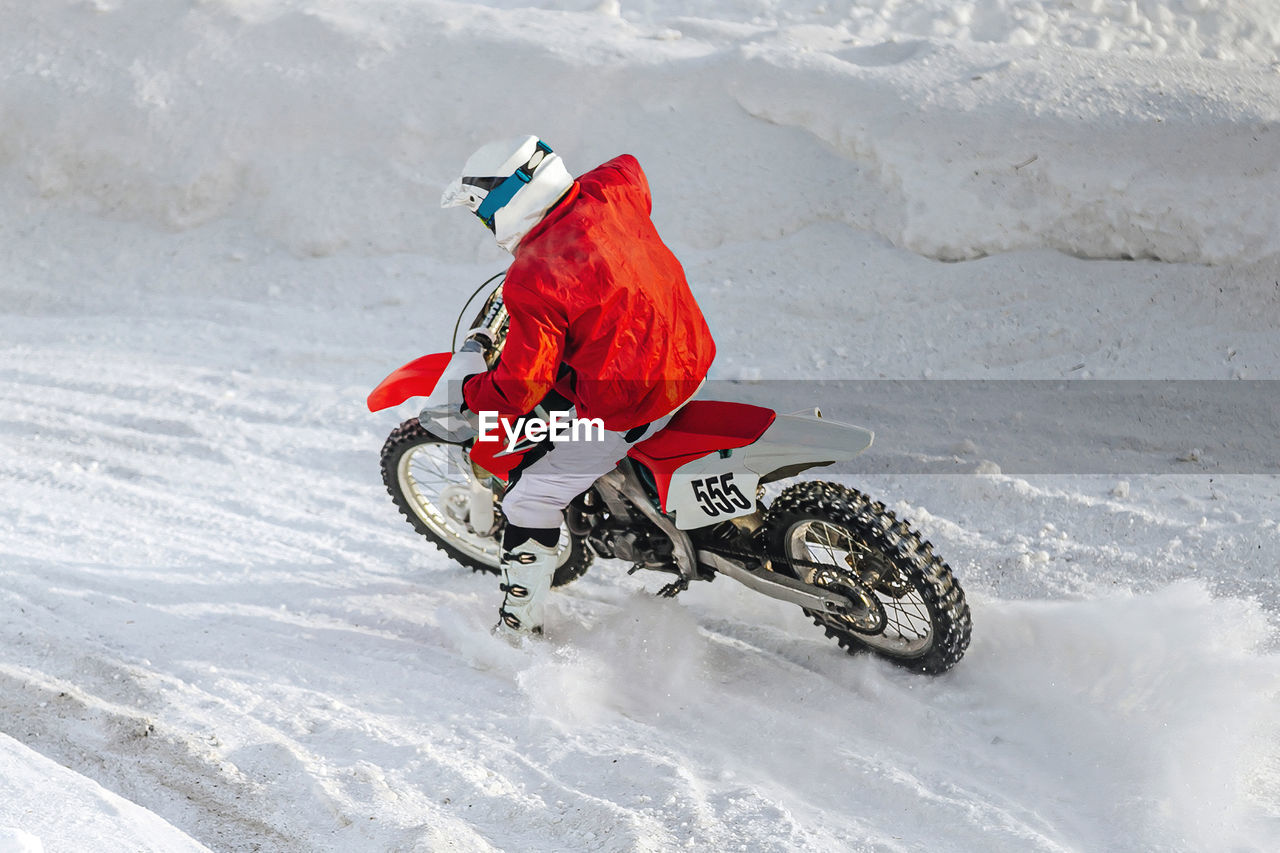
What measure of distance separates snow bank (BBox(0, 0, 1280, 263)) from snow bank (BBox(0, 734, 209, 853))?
503cm

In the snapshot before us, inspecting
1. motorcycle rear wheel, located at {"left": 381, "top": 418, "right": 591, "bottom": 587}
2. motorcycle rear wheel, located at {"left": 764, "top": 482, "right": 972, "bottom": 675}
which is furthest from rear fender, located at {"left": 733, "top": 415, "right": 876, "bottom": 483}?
motorcycle rear wheel, located at {"left": 381, "top": 418, "right": 591, "bottom": 587}

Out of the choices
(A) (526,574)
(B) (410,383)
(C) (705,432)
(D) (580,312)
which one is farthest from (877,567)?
(B) (410,383)

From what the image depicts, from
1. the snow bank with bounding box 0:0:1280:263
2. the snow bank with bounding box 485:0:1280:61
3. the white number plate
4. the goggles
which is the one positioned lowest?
the white number plate

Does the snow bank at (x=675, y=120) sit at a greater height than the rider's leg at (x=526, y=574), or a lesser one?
greater

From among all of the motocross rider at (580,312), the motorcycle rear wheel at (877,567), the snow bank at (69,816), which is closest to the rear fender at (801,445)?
the motorcycle rear wheel at (877,567)

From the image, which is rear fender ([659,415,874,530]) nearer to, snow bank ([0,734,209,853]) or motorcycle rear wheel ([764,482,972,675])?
motorcycle rear wheel ([764,482,972,675])

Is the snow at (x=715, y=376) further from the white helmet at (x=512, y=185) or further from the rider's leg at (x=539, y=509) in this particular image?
the white helmet at (x=512, y=185)

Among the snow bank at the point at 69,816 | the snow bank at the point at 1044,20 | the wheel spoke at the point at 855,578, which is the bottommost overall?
the snow bank at the point at 69,816

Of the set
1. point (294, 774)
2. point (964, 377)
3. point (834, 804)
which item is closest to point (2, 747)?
point (294, 774)

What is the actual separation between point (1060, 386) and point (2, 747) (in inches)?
202

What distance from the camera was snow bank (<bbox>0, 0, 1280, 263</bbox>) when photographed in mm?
6527

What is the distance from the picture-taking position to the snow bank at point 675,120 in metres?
6.53

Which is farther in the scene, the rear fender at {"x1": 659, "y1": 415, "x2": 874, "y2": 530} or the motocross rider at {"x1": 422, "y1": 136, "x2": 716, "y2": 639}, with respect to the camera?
the rear fender at {"x1": 659, "y1": 415, "x2": 874, "y2": 530}

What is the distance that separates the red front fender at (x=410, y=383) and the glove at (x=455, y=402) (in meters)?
0.03
